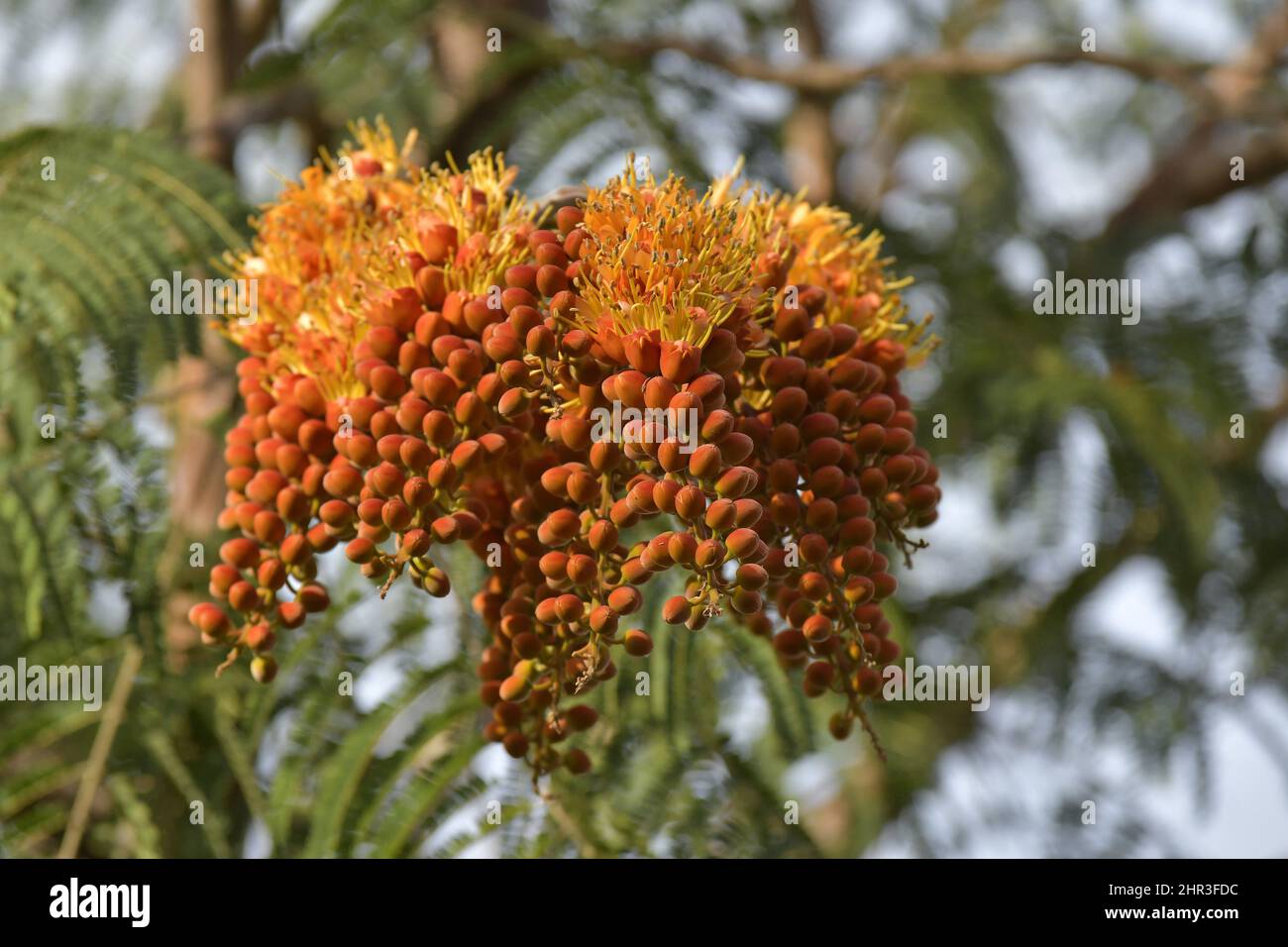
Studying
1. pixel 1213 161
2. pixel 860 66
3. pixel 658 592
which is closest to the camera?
pixel 658 592

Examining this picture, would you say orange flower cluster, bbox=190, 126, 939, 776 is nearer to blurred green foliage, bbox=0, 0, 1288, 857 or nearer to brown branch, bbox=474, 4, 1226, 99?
blurred green foliage, bbox=0, 0, 1288, 857

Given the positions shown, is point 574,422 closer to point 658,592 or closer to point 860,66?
point 658,592

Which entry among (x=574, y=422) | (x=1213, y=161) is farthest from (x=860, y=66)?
(x=574, y=422)

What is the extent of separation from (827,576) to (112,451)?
1.48 metres

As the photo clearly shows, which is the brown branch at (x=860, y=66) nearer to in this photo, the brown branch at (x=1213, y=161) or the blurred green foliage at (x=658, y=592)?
the blurred green foliage at (x=658, y=592)

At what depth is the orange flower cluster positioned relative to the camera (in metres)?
1.47

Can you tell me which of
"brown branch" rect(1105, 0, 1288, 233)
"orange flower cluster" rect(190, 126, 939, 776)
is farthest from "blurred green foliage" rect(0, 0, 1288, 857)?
"orange flower cluster" rect(190, 126, 939, 776)

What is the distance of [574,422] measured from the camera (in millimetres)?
1494

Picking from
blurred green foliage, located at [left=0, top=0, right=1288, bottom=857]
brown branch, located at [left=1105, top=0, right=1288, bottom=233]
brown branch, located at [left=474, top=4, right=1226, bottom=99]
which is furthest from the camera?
brown branch, located at [left=1105, top=0, right=1288, bottom=233]

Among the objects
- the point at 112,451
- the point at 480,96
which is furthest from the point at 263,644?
the point at 480,96

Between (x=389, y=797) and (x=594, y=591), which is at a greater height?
(x=594, y=591)

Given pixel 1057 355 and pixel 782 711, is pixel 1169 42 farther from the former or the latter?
pixel 782 711

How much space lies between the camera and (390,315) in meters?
1.63

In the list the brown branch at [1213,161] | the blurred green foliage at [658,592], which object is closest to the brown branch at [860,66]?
the blurred green foliage at [658,592]
